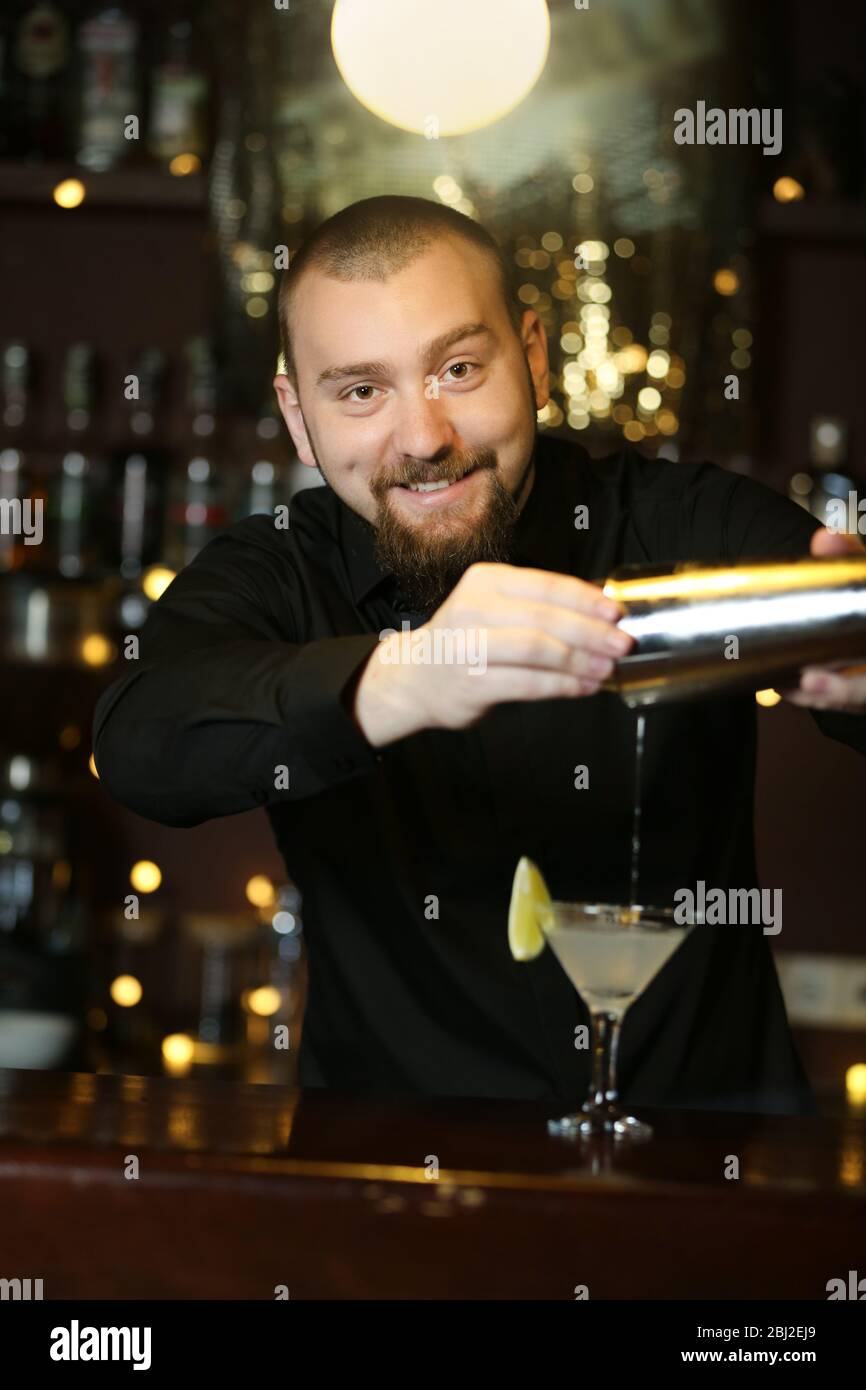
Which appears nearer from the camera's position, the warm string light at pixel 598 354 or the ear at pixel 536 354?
the ear at pixel 536 354

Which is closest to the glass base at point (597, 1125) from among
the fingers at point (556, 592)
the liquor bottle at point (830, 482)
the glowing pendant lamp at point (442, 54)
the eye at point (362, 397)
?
the fingers at point (556, 592)

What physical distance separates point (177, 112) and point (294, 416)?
1.57 m

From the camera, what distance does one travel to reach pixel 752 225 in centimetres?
297

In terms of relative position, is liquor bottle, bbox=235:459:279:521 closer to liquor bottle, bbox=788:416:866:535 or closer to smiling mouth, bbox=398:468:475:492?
liquor bottle, bbox=788:416:866:535

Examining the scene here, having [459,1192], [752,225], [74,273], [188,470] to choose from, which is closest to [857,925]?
[752,225]

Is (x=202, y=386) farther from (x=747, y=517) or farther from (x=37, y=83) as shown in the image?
(x=747, y=517)

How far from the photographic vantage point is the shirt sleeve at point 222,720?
3.91ft

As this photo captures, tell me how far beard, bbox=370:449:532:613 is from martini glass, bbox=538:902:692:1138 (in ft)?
1.45

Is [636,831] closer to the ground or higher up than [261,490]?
closer to the ground

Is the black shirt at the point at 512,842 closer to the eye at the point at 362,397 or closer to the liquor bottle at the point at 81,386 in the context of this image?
the eye at the point at 362,397

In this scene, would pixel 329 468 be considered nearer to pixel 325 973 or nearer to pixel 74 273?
pixel 325 973

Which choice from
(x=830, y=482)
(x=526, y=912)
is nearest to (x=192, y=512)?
(x=830, y=482)

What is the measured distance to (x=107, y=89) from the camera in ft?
9.86

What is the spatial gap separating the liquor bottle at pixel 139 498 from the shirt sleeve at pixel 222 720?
148 cm
